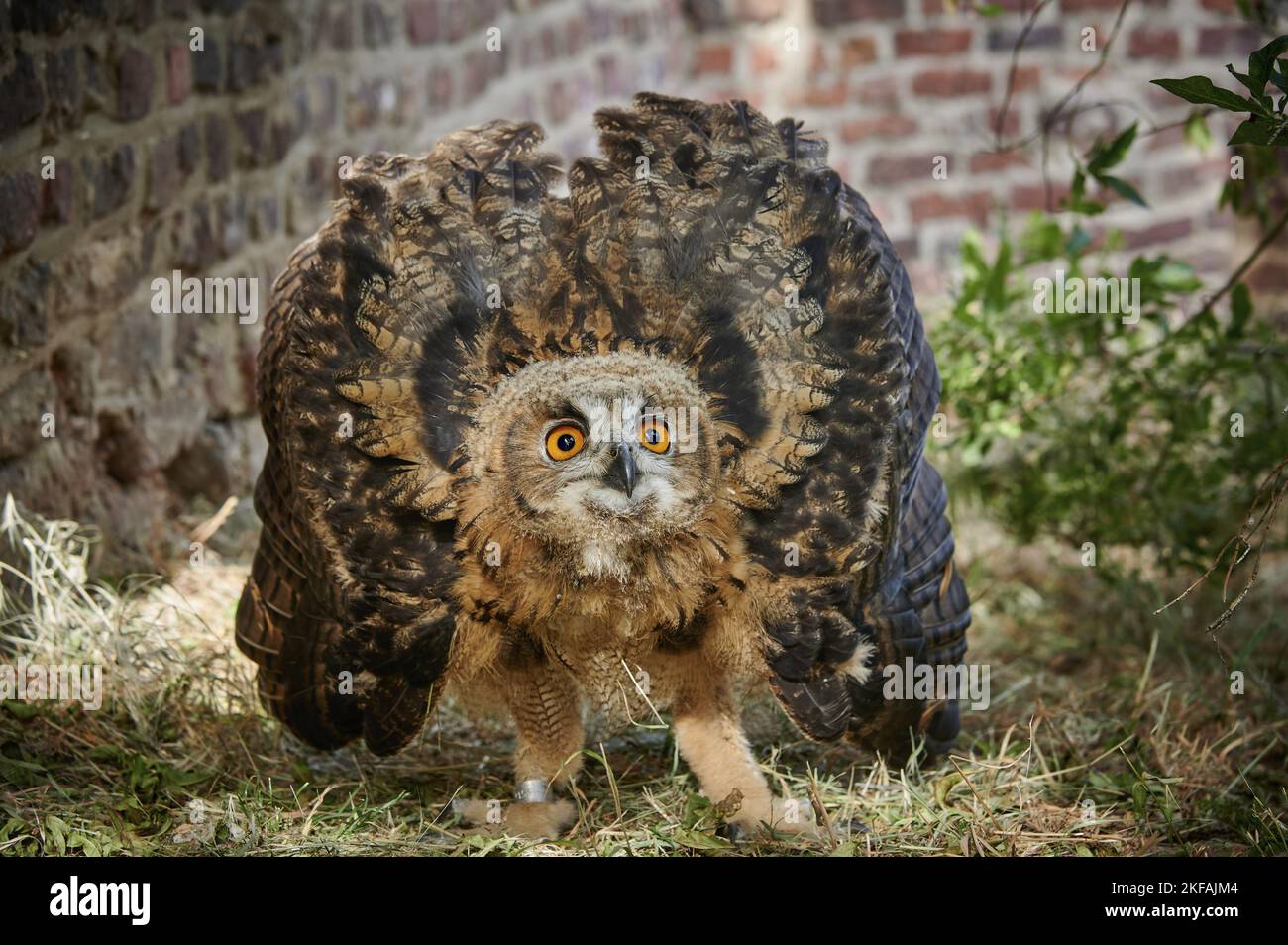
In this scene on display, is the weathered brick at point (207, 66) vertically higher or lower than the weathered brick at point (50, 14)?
higher

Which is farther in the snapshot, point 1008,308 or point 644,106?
point 1008,308

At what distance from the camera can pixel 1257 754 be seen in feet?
8.80

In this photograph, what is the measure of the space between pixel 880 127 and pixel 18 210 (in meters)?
4.12

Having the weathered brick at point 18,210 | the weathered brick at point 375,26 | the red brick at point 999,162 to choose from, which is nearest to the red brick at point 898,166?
the red brick at point 999,162

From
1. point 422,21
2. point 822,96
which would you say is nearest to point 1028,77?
point 822,96

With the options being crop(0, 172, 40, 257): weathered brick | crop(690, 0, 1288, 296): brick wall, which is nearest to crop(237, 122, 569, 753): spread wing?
crop(0, 172, 40, 257): weathered brick

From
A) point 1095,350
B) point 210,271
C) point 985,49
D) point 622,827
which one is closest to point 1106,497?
point 1095,350

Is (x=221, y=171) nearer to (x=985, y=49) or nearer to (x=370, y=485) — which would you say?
(x=370, y=485)

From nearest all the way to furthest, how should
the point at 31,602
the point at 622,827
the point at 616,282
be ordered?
the point at 616,282 < the point at 622,827 < the point at 31,602

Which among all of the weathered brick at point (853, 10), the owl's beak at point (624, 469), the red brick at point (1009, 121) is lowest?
the owl's beak at point (624, 469)

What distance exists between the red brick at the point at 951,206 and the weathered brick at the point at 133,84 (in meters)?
3.69

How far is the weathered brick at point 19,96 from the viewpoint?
8.74ft

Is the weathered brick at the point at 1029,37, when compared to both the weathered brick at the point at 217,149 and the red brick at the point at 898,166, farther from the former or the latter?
the weathered brick at the point at 217,149

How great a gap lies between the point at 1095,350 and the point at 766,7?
3061mm
